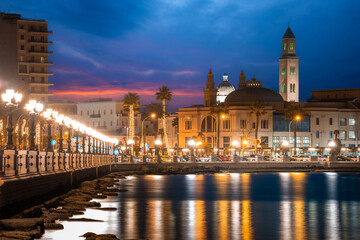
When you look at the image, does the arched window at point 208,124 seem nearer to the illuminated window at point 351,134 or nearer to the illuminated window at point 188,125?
the illuminated window at point 188,125

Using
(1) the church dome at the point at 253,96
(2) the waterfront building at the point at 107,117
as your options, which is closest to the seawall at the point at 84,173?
(1) the church dome at the point at 253,96

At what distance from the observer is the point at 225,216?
38000mm

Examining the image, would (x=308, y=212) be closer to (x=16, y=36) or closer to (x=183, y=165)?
(x=183, y=165)

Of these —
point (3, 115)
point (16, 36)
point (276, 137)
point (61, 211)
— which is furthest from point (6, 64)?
point (61, 211)

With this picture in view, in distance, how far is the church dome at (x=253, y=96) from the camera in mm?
181250

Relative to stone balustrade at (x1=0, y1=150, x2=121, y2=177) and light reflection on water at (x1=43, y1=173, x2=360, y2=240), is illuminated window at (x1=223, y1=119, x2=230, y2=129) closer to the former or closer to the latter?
light reflection on water at (x1=43, y1=173, x2=360, y2=240)

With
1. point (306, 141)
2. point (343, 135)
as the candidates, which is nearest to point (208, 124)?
point (306, 141)

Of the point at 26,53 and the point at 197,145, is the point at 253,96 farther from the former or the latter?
the point at 26,53

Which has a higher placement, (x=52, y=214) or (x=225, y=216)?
(x=52, y=214)

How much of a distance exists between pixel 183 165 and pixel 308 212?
228 ft

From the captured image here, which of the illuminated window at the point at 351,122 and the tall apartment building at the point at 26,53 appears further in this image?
the illuminated window at the point at 351,122

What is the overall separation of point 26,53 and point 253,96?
64816mm

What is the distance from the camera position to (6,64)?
440ft

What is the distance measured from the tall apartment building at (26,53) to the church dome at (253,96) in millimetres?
55456
